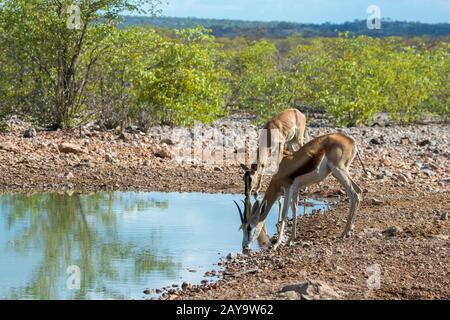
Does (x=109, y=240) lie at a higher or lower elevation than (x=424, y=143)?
higher

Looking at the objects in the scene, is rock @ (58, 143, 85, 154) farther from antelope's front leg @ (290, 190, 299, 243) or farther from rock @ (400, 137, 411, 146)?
rock @ (400, 137, 411, 146)

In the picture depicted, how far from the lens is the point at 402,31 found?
112 m

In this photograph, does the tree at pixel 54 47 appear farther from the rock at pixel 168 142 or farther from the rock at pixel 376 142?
the rock at pixel 376 142

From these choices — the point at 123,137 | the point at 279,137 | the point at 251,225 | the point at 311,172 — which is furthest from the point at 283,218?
the point at 123,137

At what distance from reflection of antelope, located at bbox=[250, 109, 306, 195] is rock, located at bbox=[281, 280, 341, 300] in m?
6.29

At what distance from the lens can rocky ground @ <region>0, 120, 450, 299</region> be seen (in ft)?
25.9

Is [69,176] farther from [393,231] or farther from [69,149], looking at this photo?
[393,231]

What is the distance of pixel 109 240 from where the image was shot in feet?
34.7

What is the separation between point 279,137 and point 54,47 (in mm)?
5835

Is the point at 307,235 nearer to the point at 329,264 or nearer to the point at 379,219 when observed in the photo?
the point at 379,219

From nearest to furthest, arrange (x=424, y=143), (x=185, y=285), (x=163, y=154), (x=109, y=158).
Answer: (x=185, y=285) < (x=109, y=158) < (x=163, y=154) < (x=424, y=143)

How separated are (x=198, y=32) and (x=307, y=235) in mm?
10199

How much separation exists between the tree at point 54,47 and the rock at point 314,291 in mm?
11739

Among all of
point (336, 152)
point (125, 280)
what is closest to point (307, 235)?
point (336, 152)
